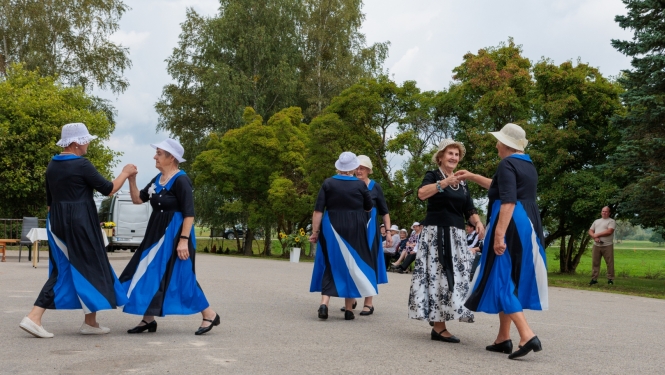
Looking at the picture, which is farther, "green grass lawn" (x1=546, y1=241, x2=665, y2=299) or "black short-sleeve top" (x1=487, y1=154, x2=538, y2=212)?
"green grass lawn" (x1=546, y1=241, x2=665, y2=299)

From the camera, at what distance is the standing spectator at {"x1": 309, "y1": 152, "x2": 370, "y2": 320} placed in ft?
33.0

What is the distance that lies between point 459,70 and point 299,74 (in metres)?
17.9

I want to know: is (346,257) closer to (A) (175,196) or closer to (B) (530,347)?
(A) (175,196)

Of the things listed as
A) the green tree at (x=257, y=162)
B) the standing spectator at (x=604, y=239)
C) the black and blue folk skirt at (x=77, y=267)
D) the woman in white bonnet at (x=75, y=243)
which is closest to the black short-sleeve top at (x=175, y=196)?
the woman in white bonnet at (x=75, y=243)

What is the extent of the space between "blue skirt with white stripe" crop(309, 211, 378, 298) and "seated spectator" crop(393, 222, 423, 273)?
12.4m

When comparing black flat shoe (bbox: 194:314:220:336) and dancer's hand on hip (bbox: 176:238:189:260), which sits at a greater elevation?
dancer's hand on hip (bbox: 176:238:189:260)

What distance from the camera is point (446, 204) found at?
8.27m

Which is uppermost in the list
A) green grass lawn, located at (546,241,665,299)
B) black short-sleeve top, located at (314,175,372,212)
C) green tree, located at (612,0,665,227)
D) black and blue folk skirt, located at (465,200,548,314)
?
green tree, located at (612,0,665,227)

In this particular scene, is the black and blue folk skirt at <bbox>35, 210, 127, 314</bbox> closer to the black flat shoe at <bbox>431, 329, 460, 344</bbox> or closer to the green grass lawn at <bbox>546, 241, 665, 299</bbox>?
the black flat shoe at <bbox>431, 329, 460, 344</bbox>

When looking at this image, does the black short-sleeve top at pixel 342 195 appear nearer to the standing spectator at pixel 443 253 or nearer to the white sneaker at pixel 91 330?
the standing spectator at pixel 443 253

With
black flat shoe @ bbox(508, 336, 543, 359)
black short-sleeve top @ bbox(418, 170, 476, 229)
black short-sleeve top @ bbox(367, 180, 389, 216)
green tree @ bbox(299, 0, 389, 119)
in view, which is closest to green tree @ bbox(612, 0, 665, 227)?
Answer: black short-sleeve top @ bbox(367, 180, 389, 216)

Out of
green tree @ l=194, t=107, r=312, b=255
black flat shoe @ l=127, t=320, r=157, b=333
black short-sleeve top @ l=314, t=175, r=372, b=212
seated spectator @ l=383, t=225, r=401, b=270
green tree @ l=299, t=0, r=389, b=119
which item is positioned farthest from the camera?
green tree @ l=299, t=0, r=389, b=119

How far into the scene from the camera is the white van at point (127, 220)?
33.6 metres

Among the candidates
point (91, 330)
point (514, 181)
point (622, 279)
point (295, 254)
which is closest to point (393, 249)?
point (295, 254)
